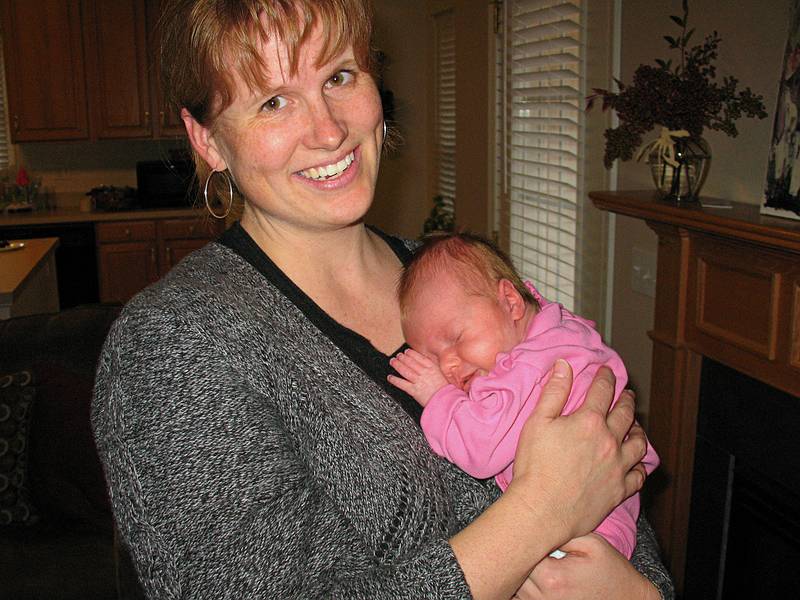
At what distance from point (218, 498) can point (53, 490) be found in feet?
6.44

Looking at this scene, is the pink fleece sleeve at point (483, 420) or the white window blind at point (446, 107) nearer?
the pink fleece sleeve at point (483, 420)

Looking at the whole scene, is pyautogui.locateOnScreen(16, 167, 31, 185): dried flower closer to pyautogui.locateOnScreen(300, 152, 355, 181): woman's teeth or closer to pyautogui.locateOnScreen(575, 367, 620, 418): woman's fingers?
pyautogui.locateOnScreen(300, 152, 355, 181): woman's teeth

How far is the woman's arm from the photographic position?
2.90 ft

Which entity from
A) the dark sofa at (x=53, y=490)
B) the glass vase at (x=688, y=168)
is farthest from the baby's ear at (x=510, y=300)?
the dark sofa at (x=53, y=490)

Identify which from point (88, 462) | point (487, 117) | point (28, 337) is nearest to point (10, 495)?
point (88, 462)

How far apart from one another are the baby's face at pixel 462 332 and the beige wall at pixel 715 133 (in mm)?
1285

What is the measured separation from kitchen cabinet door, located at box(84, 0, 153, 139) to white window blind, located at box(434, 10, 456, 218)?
2193 millimetres

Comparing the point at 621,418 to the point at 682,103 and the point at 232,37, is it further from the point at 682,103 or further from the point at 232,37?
the point at 682,103

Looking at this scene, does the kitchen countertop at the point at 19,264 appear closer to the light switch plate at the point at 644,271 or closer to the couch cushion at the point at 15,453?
the couch cushion at the point at 15,453

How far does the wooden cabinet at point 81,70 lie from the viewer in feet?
18.3

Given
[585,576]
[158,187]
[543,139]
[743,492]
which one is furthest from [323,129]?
[158,187]

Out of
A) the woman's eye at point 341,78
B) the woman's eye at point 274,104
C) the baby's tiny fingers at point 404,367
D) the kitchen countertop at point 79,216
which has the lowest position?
the kitchen countertop at point 79,216

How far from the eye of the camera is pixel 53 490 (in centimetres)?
252

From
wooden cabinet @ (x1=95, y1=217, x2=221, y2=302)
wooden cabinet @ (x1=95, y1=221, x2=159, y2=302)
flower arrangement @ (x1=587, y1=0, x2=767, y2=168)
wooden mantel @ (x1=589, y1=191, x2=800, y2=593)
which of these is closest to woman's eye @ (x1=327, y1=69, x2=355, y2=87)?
wooden mantel @ (x1=589, y1=191, x2=800, y2=593)
